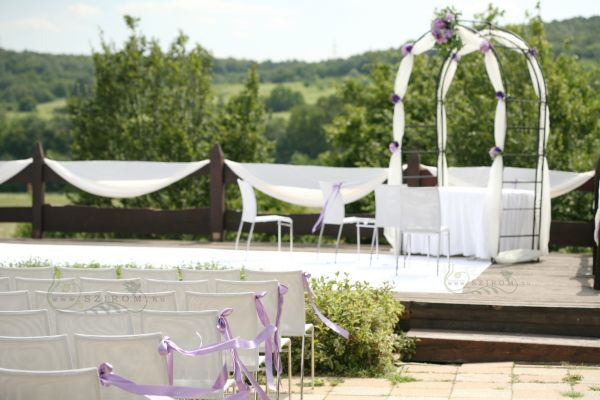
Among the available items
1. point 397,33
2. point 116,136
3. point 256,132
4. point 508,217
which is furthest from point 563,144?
point 397,33

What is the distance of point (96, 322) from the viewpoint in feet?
12.5

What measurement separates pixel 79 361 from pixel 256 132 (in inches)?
705

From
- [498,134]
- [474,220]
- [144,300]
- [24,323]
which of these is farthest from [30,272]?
[498,134]

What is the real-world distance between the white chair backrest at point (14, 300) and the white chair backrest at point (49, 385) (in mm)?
1503

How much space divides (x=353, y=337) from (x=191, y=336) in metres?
2.12

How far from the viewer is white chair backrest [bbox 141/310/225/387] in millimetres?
3738

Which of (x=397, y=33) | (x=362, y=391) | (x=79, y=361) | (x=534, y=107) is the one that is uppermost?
(x=397, y=33)

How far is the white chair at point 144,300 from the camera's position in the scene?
13.9ft

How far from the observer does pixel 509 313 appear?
255 inches

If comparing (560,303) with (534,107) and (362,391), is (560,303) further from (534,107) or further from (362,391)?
(534,107)

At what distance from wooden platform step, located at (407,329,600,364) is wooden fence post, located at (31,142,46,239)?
6.78 m

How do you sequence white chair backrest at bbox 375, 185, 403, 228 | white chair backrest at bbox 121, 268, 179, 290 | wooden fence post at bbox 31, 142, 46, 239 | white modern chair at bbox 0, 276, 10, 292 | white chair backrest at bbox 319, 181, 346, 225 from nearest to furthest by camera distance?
1. white modern chair at bbox 0, 276, 10, 292
2. white chair backrest at bbox 121, 268, 179, 290
3. white chair backrest at bbox 375, 185, 403, 228
4. white chair backrest at bbox 319, 181, 346, 225
5. wooden fence post at bbox 31, 142, 46, 239

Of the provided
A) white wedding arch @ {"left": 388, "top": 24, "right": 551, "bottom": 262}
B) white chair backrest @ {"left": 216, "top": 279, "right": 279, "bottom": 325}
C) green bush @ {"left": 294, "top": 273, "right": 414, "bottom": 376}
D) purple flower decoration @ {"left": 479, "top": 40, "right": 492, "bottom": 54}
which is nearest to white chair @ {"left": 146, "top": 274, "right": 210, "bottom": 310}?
white chair backrest @ {"left": 216, "top": 279, "right": 279, "bottom": 325}

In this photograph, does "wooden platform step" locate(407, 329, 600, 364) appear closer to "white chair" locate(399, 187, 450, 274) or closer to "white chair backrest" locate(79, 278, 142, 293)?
"white chair" locate(399, 187, 450, 274)
